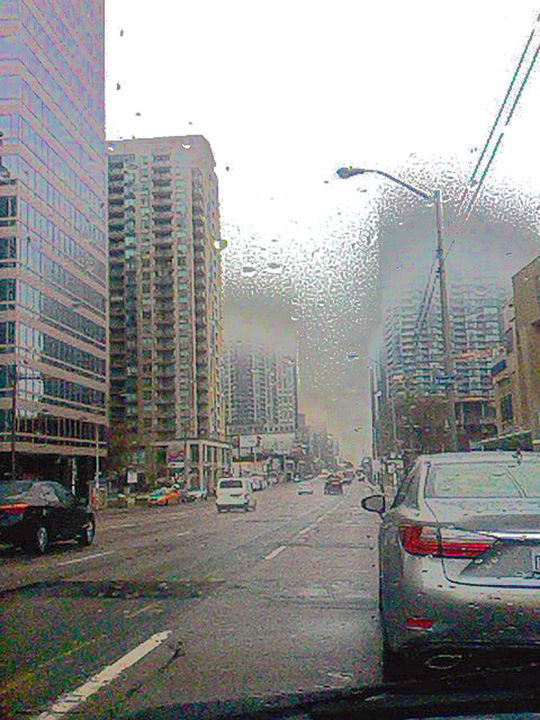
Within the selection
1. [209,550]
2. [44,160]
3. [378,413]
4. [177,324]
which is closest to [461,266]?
[209,550]

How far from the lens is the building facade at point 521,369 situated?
35.8 m

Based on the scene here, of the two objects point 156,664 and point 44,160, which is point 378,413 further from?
point 156,664

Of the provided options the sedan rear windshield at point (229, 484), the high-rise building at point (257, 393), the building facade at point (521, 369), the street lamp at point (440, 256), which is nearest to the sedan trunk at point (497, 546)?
the street lamp at point (440, 256)

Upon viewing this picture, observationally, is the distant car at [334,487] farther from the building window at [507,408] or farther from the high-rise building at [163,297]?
the building window at [507,408]

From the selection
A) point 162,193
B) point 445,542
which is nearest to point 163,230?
point 162,193

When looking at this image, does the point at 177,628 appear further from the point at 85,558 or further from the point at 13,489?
the point at 13,489

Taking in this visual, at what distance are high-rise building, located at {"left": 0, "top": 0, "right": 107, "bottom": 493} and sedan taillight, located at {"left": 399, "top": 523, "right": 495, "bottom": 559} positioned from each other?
39.2 m

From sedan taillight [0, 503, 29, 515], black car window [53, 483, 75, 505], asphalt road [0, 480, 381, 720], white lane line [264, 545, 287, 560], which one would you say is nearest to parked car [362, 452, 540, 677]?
asphalt road [0, 480, 381, 720]

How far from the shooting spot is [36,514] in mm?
15211

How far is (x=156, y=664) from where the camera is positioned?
6070 millimetres

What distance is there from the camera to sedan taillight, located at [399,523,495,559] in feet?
16.0

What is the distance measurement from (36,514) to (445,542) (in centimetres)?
1159

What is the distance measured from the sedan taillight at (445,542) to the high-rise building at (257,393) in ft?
155

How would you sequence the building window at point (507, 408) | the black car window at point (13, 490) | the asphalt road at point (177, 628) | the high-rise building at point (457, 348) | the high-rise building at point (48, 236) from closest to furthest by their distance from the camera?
the asphalt road at point (177, 628), the black car window at point (13, 490), the high-rise building at point (457, 348), the building window at point (507, 408), the high-rise building at point (48, 236)
